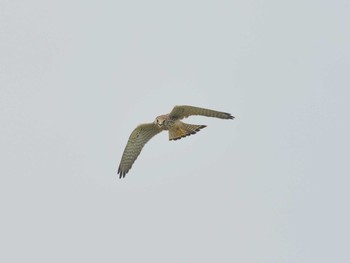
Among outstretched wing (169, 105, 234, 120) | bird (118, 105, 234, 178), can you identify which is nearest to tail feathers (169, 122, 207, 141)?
bird (118, 105, 234, 178)

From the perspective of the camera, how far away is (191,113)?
1777 cm

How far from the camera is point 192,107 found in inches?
690

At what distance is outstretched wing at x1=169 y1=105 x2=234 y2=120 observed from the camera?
17.2 metres

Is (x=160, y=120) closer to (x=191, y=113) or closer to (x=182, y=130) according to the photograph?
(x=182, y=130)

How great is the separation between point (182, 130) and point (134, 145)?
1.79m

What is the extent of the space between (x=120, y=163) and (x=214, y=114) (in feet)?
9.63

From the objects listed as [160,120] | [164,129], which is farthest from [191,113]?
[164,129]

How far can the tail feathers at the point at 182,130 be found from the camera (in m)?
17.6

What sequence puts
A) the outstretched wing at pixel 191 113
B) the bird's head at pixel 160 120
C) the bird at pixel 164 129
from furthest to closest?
the bird's head at pixel 160 120 < the bird at pixel 164 129 < the outstretched wing at pixel 191 113

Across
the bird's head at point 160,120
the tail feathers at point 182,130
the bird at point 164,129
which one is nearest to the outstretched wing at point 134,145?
the bird at point 164,129

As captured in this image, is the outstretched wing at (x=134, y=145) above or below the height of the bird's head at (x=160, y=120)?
below

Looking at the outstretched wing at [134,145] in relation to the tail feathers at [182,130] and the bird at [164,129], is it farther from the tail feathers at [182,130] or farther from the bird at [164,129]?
the tail feathers at [182,130]

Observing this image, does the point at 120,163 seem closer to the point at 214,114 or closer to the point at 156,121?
the point at 156,121

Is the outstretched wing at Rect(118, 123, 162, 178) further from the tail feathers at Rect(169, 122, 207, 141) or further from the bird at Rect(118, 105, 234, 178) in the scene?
the tail feathers at Rect(169, 122, 207, 141)
